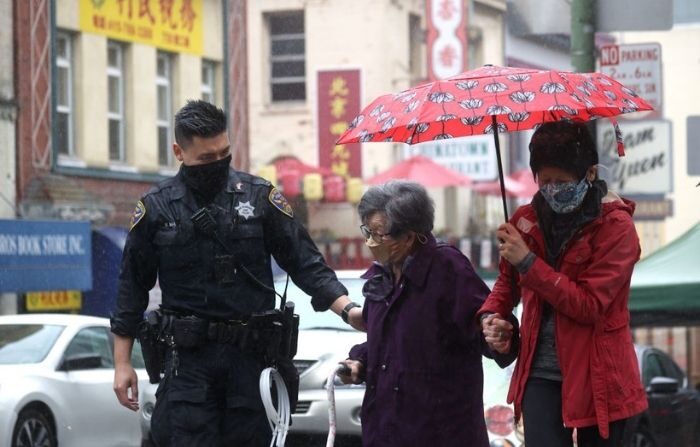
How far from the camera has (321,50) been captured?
48.0 meters

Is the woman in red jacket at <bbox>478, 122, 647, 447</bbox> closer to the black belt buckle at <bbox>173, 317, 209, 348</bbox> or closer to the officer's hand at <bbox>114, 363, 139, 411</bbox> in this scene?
the black belt buckle at <bbox>173, 317, 209, 348</bbox>

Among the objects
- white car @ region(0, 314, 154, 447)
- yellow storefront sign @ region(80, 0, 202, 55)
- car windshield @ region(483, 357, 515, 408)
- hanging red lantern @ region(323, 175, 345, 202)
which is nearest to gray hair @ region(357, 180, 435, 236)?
car windshield @ region(483, 357, 515, 408)

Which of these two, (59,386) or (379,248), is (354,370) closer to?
(379,248)

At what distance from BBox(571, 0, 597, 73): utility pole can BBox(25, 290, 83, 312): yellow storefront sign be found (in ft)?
56.1

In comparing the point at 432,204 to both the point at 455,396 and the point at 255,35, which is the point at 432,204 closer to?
the point at 455,396

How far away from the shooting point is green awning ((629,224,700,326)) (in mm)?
11516

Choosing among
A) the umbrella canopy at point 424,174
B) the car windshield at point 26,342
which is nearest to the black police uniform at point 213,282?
the car windshield at point 26,342

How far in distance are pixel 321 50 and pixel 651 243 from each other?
13.9 metres

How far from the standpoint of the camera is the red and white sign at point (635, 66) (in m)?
11.9

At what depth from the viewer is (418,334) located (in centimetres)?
589

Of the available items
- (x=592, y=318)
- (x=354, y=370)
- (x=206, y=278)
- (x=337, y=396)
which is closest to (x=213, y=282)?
(x=206, y=278)

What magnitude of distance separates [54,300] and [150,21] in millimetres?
6400

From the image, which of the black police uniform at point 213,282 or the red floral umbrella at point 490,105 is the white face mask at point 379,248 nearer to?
the red floral umbrella at point 490,105

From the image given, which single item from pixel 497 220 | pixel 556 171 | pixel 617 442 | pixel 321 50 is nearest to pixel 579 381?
pixel 617 442
